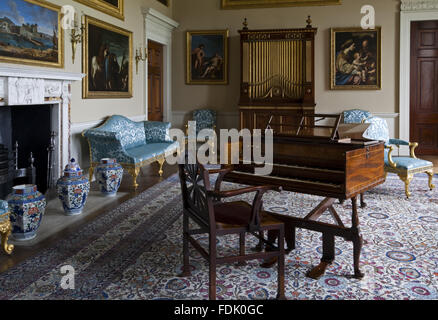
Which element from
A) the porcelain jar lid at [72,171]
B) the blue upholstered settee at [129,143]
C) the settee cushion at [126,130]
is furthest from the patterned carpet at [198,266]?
the settee cushion at [126,130]

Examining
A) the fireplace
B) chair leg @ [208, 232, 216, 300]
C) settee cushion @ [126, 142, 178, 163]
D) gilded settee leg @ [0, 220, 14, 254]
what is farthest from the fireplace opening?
chair leg @ [208, 232, 216, 300]

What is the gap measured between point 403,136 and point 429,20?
2634mm

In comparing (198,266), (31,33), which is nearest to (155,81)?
(31,33)

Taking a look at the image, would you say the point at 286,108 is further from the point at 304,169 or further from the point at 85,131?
the point at 304,169

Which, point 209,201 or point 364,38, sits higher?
point 364,38

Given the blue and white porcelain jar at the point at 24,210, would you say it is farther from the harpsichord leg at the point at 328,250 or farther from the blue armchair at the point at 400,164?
the blue armchair at the point at 400,164

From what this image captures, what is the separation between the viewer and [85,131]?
6332 millimetres

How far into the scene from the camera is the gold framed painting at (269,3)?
375 inches

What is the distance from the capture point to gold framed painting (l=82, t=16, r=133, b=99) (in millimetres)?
6633

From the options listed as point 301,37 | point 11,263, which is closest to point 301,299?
point 11,263

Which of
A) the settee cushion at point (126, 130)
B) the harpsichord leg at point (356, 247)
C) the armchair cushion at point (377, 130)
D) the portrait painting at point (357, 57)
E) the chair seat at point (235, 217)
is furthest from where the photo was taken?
the portrait painting at point (357, 57)

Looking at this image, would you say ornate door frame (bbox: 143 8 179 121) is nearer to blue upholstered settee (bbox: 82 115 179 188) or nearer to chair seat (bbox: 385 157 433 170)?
blue upholstered settee (bbox: 82 115 179 188)

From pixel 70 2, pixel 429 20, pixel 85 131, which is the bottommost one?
pixel 85 131

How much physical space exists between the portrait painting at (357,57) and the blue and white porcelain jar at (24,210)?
7.56 metres
